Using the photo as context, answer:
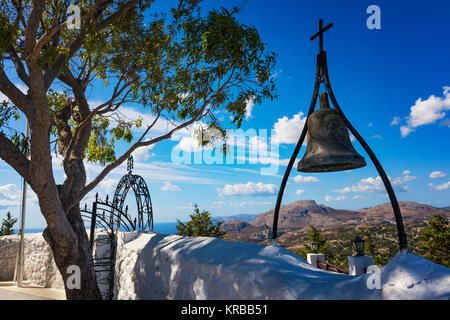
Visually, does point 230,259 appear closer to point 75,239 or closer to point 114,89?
point 75,239

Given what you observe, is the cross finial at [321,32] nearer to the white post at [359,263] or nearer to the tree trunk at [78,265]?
the tree trunk at [78,265]

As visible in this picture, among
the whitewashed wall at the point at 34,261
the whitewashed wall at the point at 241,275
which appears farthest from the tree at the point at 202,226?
the whitewashed wall at the point at 241,275

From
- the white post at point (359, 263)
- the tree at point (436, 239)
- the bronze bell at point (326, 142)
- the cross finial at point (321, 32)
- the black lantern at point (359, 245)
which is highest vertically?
the cross finial at point (321, 32)

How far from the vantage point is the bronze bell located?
276 cm

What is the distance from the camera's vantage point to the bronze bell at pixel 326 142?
276 centimetres

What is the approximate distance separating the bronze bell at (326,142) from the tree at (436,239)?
21.1m

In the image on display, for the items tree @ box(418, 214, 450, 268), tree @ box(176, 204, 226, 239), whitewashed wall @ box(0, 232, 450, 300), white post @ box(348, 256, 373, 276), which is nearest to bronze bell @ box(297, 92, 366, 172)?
whitewashed wall @ box(0, 232, 450, 300)

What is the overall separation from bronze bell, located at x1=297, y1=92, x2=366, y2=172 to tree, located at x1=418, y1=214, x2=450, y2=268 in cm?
2106

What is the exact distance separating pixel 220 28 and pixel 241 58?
925 millimetres

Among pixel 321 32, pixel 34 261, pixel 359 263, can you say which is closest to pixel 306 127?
pixel 321 32
